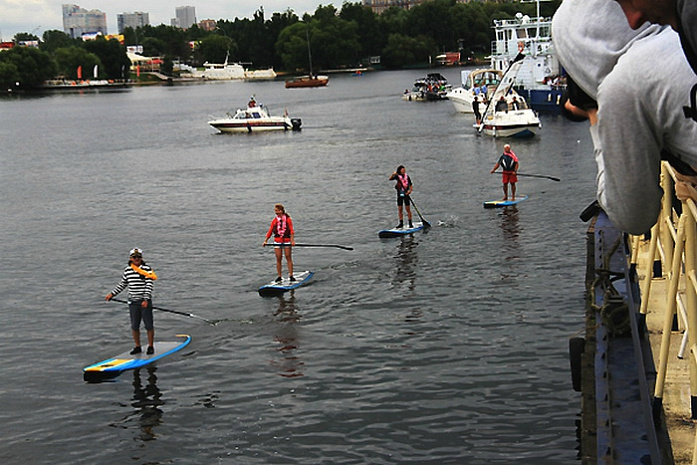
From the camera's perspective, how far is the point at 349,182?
44.7 meters

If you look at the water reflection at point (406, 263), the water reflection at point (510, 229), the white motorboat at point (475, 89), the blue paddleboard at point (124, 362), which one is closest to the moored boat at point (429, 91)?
the white motorboat at point (475, 89)

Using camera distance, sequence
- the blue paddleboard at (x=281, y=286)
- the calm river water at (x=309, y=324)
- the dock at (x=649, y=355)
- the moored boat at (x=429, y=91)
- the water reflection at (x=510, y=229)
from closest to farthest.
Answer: the dock at (x=649, y=355) < the calm river water at (x=309, y=324) < the blue paddleboard at (x=281, y=286) < the water reflection at (x=510, y=229) < the moored boat at (x=429, y=91)

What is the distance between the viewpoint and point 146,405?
1600cm

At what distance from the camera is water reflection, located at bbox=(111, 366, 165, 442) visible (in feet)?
49.1

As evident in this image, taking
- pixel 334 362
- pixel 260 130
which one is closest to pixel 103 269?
pixel 334 362

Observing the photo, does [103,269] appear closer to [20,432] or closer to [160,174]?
[20,432]

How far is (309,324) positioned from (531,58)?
6671cm

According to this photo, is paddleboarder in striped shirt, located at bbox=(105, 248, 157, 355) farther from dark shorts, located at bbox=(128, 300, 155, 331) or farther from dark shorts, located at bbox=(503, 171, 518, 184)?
dark shorts, located at bbox=(503, 171, 518, 184)

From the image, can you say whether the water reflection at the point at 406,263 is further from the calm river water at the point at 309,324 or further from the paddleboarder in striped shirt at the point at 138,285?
the paddleboarder in striped shirt at the point at 138,285

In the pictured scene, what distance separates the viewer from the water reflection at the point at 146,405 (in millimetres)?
14953

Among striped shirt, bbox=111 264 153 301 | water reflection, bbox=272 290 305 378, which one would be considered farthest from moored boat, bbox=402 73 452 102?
striped shirt, bbox=111 264 153 301

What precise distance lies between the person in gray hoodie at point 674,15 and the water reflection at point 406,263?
66.0ft

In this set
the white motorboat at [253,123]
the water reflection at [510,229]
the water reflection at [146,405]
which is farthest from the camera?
the white motorboat at [253,123]

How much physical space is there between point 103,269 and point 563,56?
25.9m
